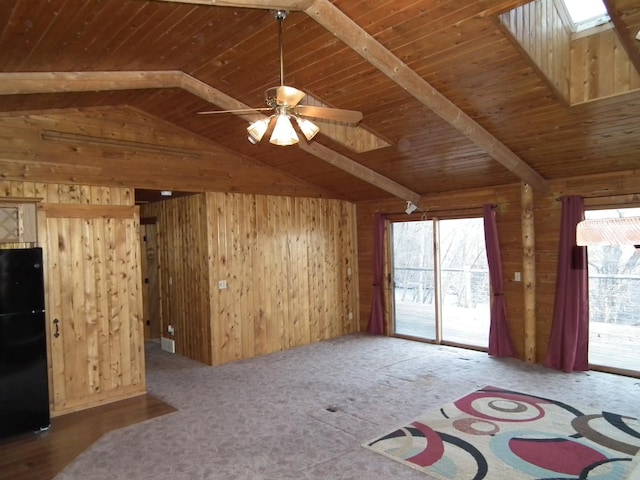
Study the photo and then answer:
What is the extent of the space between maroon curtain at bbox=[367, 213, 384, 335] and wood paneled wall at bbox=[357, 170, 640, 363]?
97 centimetres

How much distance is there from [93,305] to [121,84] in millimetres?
2477

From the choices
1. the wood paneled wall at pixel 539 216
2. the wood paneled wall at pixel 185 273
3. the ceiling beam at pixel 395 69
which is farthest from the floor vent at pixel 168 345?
the ceiling beam at pixel 395 69

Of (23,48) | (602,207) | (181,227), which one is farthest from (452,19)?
(181,227)

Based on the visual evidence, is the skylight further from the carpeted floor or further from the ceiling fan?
the carpeted floor

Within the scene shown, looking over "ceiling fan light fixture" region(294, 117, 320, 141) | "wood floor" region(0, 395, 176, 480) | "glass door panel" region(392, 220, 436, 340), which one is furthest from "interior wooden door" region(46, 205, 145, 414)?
"glass door panel" region(392, 220, 436, 340)

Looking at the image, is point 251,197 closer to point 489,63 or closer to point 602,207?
point 489,63

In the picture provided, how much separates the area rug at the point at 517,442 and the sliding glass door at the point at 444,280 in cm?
247

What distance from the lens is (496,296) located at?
6.17 metres

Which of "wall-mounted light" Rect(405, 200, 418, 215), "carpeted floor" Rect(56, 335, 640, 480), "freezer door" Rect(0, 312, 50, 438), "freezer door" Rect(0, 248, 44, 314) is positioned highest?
"wall-mounted light" Rect(405, 200, 418, 215)

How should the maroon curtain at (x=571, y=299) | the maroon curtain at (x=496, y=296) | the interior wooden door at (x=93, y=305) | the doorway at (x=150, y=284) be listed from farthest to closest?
1. the doorway at (x=150, y=284)
2. the maroon curtain at (x=496, y=296)
3. the maroon curtain at (x=571, y=299)
4. the interior wooden door at (x=93, y=305)

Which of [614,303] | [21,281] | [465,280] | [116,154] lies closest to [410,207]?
[465,280]

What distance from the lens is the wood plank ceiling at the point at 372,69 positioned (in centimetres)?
301

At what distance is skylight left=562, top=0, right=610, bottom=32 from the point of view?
353 cm

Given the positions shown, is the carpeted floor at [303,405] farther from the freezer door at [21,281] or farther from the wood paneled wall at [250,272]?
the freezer door at [21,281]
